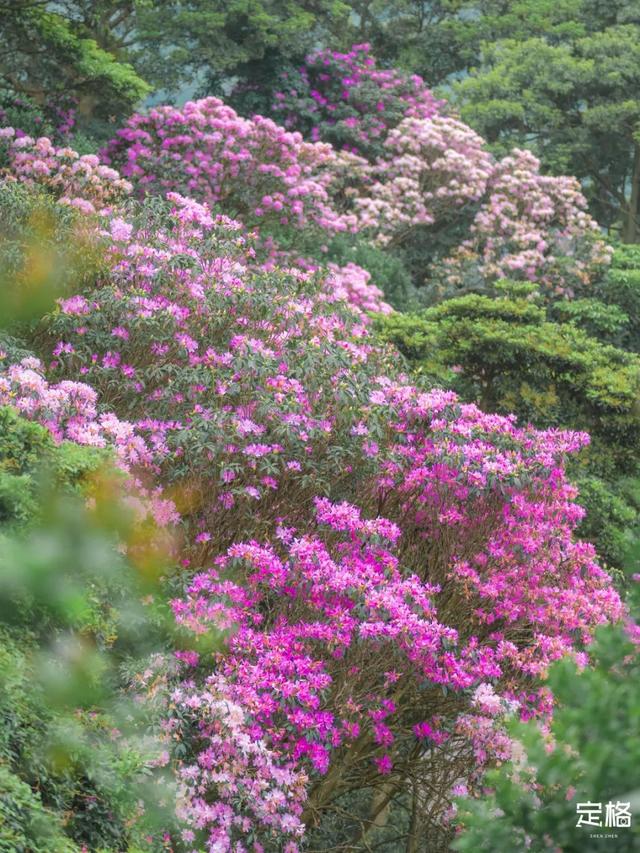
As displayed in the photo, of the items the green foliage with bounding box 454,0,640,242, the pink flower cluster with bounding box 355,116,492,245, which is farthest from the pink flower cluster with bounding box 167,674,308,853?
the green foliage with bounding box 454,0,640,242

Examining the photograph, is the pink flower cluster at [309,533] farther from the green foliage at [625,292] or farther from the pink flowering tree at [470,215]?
the pink flowering tree at [470,215]

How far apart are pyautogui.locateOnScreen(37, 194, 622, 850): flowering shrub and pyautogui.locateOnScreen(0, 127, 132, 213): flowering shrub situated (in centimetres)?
410

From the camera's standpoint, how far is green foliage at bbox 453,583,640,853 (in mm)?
1805

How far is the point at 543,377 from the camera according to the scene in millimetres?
9344

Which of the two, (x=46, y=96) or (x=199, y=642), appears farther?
(x=46, y=96)

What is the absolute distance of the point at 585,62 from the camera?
19484 millimetres

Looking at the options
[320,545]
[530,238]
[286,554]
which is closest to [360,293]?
[530,238]

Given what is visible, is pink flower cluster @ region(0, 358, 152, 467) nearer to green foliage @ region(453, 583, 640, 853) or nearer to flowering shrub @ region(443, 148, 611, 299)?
green foliage @ region(453, 583, 640, 853)

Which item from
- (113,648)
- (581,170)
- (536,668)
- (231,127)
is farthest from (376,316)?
(581,170)

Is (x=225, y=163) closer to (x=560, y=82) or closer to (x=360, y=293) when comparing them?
(x=360, y=293)

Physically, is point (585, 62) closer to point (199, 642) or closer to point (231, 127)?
point (231, 127)

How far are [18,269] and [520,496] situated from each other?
288 cm

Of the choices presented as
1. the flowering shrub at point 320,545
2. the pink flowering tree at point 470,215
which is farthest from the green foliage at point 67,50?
the flowering shrub at point 320,545

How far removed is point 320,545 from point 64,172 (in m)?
7.06
